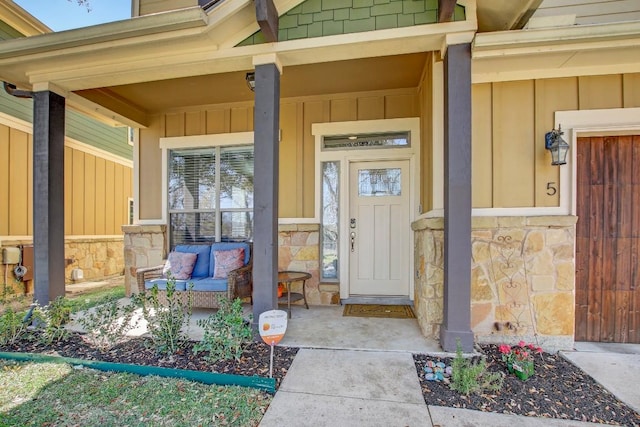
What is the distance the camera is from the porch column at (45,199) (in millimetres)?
3441

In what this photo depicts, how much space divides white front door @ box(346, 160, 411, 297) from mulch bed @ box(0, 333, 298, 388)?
1810 mm

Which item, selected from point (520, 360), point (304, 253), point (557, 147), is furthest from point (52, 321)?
point (557, 147)

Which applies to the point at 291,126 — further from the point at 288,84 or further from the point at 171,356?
the point at 171,356

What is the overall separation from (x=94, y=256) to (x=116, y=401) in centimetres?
609

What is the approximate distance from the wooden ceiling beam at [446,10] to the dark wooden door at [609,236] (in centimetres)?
174

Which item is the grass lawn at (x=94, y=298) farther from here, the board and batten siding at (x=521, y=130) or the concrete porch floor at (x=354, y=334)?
the board and batten siding at (x=521, y=130)

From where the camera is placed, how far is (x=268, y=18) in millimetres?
2674

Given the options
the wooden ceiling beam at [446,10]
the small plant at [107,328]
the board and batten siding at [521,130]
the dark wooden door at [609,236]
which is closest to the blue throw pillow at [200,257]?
the small plant at [107,328]

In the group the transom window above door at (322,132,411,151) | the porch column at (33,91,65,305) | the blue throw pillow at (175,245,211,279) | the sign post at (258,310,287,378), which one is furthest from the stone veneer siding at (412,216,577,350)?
the porch column at (33,91,65,305)

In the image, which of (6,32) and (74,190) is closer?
(6,32)

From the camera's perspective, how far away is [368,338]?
3.02m

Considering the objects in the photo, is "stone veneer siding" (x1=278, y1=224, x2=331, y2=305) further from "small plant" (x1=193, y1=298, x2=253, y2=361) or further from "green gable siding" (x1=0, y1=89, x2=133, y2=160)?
"green gable siding" (x1=0, y1=89, x2=133, y2=160)

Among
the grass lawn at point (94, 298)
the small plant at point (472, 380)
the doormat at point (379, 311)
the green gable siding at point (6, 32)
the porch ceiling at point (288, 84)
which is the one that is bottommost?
the grass lawn at point (94, 298)

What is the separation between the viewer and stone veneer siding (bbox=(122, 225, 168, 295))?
4.81 metres
